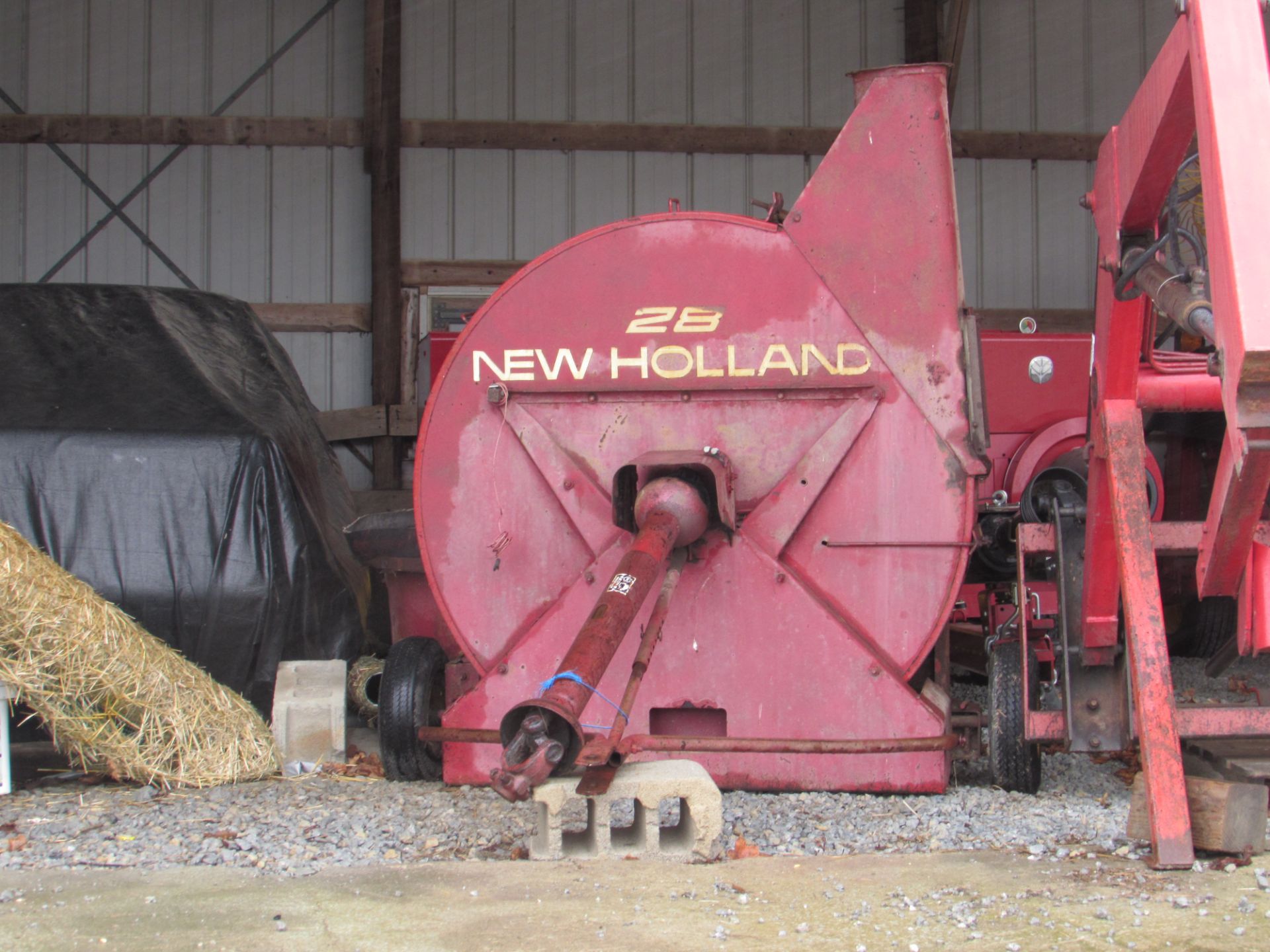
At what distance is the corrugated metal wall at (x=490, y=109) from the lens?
11.0 m

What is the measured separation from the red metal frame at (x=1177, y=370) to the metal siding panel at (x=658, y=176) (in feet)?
25.9

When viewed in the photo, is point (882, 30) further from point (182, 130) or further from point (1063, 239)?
point (182, 130)

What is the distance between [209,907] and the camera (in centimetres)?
282

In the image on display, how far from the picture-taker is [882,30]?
1148 centimetres

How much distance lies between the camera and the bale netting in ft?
13.0

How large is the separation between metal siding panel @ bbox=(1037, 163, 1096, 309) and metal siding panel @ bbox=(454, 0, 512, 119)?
4.83 m

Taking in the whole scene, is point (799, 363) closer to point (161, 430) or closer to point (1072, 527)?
point (1072, 527)

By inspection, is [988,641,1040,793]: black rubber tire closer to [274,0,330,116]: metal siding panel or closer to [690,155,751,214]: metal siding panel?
[690,155,751,214]: metal siding panel

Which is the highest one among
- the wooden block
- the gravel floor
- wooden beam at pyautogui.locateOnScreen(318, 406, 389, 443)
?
wooden beam at pyautogui.locateOnScreen(318, 406, 389, 443)

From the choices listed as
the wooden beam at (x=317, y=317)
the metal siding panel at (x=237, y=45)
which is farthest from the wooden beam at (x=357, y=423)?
the metal siding panel at (x=237, y=45)

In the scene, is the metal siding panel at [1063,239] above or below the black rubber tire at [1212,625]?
above

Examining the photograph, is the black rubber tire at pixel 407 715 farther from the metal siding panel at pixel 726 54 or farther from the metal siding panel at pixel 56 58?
the metal siding panel at pixel 56 58

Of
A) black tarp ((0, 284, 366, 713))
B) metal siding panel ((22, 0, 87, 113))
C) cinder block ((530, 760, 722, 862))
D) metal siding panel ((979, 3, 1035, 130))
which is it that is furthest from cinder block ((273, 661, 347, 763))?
metal siding panel ((979, 3, 1035, 130))

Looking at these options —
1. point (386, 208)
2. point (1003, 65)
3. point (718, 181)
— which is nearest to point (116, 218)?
point (386, 208)
